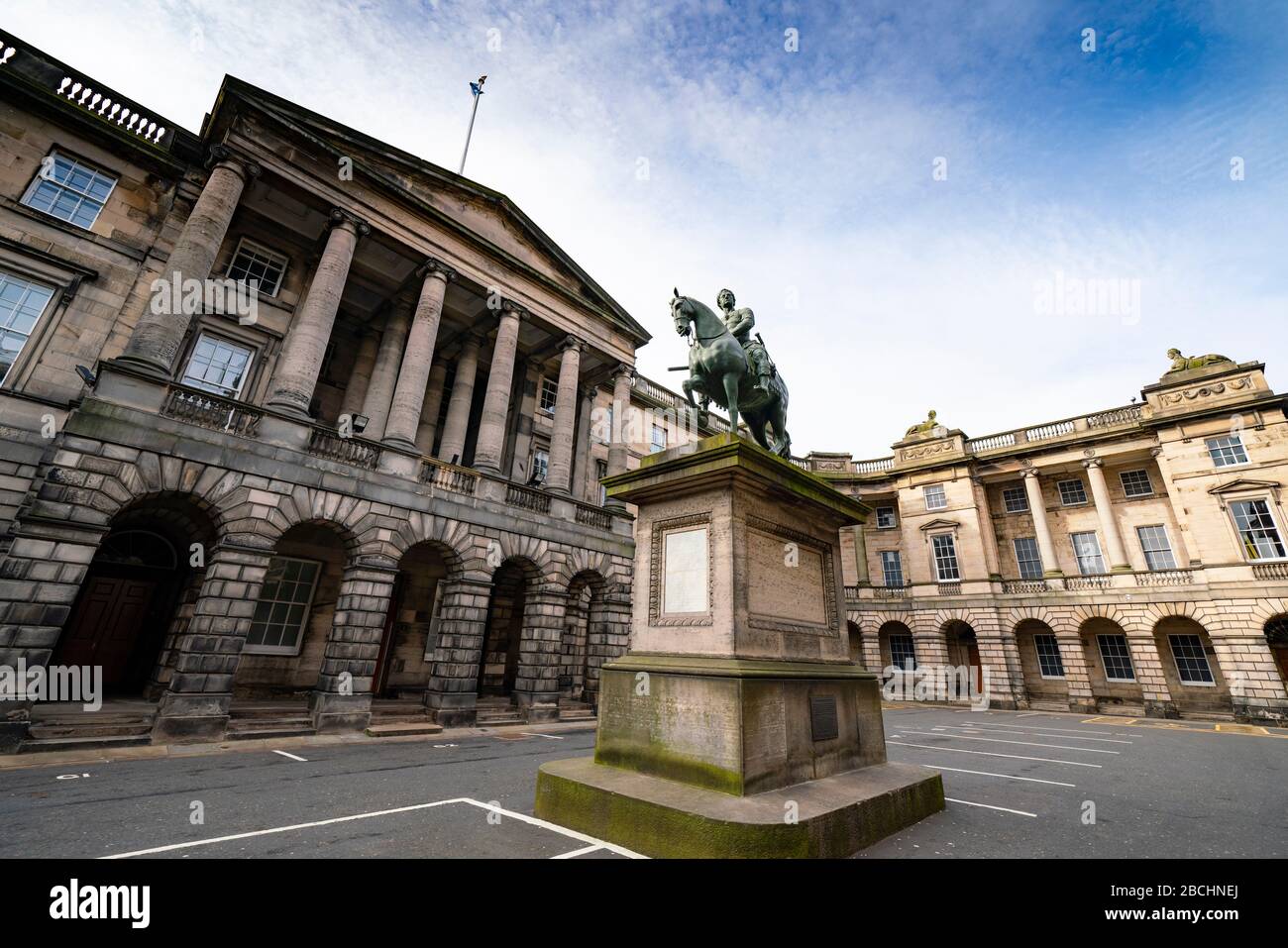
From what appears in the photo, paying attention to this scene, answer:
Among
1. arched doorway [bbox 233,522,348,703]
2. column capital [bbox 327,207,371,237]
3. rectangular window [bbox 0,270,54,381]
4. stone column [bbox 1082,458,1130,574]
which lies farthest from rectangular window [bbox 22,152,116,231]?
stone column [bbox 1082,458,1130,574]

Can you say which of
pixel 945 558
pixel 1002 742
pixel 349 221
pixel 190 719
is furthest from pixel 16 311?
pixel 945 558

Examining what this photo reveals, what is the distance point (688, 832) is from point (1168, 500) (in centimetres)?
3353

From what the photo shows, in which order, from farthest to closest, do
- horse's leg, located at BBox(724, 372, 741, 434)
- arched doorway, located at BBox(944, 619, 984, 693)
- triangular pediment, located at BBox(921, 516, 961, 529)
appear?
triangular pediment, located at BBox(921, 516, 961, 529), arched doorway, located at BBox(944, 619, 984, 693), horse's leg, located at BBox(724, 372, 741, 434)

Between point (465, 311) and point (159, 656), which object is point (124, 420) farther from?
point (465, 311)

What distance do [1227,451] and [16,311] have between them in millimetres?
41020

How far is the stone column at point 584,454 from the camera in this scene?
21.4 meters

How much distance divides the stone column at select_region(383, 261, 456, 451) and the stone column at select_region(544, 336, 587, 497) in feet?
14.9

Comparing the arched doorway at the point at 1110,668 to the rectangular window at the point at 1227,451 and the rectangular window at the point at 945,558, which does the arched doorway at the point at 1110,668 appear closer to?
the rectangular window at the point at 945,558

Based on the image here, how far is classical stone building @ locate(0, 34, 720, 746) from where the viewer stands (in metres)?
9.98

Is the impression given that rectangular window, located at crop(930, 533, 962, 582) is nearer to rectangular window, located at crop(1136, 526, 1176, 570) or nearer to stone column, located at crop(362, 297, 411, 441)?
rectangular window, located at crop(1136, 526, 1176, 570)

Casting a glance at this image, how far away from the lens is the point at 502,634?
61.7 feet

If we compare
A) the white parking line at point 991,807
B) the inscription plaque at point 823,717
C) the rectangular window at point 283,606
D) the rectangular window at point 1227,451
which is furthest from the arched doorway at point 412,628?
the rectangular window at point 1227,451

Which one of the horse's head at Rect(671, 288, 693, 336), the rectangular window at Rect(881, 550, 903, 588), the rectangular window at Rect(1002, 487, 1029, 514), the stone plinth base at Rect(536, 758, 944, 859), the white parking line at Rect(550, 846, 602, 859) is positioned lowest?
the white parking line at Rect(550, 846, 602, 859)

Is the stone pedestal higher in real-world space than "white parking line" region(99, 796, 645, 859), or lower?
higher
